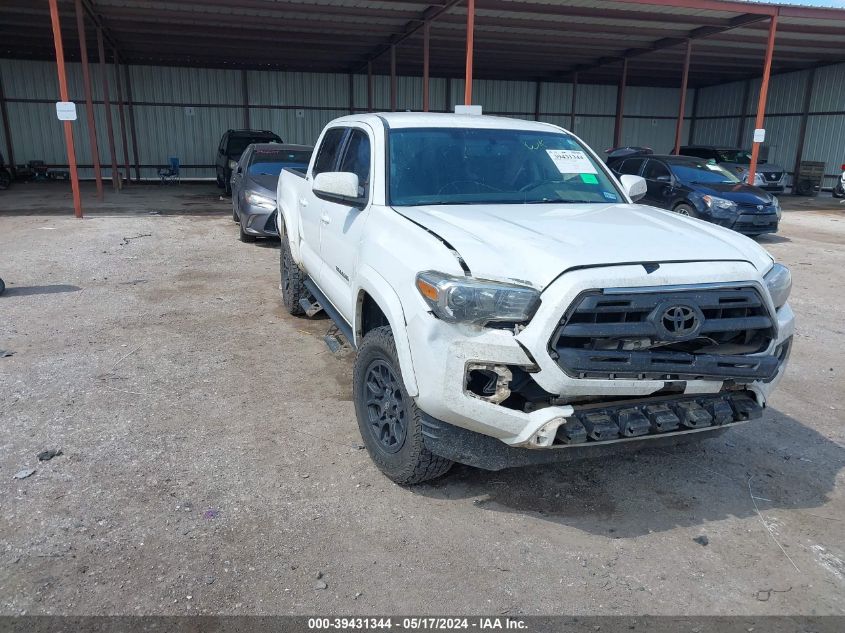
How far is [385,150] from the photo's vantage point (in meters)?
4.24

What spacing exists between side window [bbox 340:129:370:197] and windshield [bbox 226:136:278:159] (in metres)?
15.1

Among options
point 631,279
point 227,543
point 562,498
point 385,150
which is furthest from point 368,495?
point 385,150

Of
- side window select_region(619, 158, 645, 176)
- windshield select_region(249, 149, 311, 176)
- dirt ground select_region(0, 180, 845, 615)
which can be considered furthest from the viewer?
side window select_region(619, 158, 645, 176)

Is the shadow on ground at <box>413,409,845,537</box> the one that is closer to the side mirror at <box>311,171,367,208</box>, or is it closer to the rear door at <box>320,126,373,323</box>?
the rear door at <box>320,126,373,323</box>

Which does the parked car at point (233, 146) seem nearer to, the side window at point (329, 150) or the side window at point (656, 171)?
the side window at point (656, 171)

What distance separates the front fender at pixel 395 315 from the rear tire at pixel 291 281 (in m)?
2.98

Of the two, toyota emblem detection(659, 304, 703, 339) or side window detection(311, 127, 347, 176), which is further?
side window detection(311, 127, 347, 176)

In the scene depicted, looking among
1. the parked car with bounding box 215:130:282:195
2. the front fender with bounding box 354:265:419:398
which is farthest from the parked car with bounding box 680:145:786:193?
the front fender with bounding box 354:265:419:398

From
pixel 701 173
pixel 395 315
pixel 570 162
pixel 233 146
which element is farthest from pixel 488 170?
pixel 233 146

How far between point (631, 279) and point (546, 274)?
0.38 meters

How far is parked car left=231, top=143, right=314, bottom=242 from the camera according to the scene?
10805 mm

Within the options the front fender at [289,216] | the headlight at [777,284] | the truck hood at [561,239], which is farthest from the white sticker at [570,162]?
the front fender at [289,216]

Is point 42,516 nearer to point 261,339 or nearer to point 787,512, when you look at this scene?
point 261,339

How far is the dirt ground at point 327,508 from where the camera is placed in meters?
2.79
